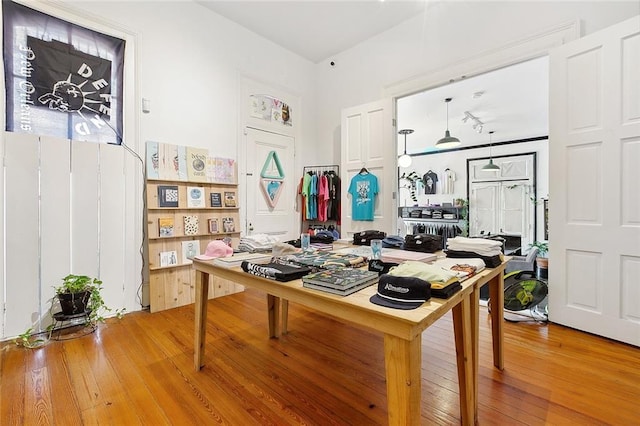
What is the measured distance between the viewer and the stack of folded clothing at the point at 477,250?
1551 millimetres

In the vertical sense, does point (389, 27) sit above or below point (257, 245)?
above

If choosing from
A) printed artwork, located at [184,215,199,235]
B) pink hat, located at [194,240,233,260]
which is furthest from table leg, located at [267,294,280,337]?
printed artwork, located at [184,215,199,235]

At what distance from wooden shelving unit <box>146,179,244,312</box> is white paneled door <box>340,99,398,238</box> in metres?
Answer: 1.65

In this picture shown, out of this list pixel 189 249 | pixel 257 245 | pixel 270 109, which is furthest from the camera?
pixel 270 109

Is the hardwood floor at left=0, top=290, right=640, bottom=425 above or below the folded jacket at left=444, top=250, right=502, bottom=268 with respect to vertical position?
below

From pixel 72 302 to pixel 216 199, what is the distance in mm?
1581

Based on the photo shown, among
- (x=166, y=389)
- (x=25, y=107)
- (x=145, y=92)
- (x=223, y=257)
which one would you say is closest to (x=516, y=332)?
(x=223, y=257)

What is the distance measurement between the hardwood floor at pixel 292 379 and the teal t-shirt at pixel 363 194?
1.70 metres

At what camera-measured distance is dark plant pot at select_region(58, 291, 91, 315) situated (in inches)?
93.2

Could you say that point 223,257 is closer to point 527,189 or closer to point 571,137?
point 571,137

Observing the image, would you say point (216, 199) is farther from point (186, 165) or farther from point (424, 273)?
point (424, 273)

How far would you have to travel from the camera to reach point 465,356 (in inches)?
50.1

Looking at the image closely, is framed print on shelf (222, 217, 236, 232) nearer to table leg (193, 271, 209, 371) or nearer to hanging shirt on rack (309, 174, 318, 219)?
hanging shirt on rack (309, 174, 318, 219)

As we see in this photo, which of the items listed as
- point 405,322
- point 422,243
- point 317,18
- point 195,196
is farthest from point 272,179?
point 405,322
